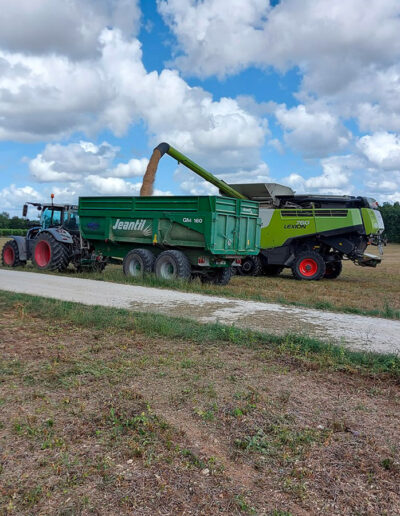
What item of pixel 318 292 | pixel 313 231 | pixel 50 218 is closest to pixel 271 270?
pixel 313 231

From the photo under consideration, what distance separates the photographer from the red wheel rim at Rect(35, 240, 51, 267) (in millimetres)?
15406

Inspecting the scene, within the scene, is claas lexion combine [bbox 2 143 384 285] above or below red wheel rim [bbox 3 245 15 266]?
above

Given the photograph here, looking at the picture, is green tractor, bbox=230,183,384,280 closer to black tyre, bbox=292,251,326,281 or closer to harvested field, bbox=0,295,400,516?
black tyre, bbox=292,251,326,281

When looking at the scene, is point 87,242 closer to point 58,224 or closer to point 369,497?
point 58,224

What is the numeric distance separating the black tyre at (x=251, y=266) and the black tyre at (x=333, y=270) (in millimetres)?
2354

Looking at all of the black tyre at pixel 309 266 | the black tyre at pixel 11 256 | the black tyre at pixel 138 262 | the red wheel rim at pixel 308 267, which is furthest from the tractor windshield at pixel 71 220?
the red wheel rim at pixel 308 267

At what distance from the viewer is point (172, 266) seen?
12438 millimetres

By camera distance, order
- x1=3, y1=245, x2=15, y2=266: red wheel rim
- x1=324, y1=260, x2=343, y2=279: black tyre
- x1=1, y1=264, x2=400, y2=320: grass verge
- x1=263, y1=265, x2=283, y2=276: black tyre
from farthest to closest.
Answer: x1=263, y1=265, x2=283, y2=276: black tyre → x1=324, y1=260, x2=343, y2=279: black tyre → x1=3, y1=245, x2=15, y2=266: red wheel rim → x1=1, y1=264, x2=400, y2=320: grass verge

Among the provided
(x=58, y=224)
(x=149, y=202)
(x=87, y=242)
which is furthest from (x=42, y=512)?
(x=58, y=224)

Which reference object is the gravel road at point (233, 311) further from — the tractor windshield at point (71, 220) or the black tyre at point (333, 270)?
the black tyre at point (333, 270)

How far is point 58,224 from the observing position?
1608 cm

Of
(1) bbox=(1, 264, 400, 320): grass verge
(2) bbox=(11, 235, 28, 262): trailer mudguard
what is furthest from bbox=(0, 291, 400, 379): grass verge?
(2) bbox=(11, 235, 28, 262): trailer mudguard

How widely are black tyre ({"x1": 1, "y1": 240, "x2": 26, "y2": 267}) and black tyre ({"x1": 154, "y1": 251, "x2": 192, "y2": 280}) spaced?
20.1ft

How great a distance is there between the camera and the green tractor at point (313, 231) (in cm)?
1536
